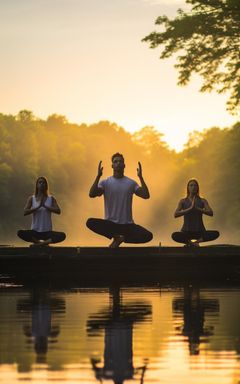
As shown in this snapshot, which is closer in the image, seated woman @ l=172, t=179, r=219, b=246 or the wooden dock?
the wooden dock

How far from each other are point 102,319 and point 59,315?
68cm

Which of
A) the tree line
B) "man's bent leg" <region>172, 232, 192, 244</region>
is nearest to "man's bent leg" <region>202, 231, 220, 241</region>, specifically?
"man's bent leg" <region>172, 232, 192, 244</region>

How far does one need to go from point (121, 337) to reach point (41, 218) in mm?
9642

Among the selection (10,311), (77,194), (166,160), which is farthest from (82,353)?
(166,160)

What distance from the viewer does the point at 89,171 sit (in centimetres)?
14525

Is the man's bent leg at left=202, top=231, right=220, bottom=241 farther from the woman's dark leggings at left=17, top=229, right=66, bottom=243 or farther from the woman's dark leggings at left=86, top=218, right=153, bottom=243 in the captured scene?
the woman's dark leggings at left=17, top=229, right=66, bottom=243

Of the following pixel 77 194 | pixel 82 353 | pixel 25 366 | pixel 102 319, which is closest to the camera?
pixel 25 366

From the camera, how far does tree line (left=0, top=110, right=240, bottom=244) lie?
355ft

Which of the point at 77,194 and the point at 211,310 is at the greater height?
the point at 77,194

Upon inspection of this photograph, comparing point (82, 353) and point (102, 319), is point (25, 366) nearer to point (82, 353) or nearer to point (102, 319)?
point (82, 353)

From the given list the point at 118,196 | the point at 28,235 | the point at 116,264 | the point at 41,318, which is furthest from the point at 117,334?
the point at 28,235

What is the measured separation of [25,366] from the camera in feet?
28.5

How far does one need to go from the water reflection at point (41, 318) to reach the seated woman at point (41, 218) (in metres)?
2.28

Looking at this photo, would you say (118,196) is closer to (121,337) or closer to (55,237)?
(55,237)
